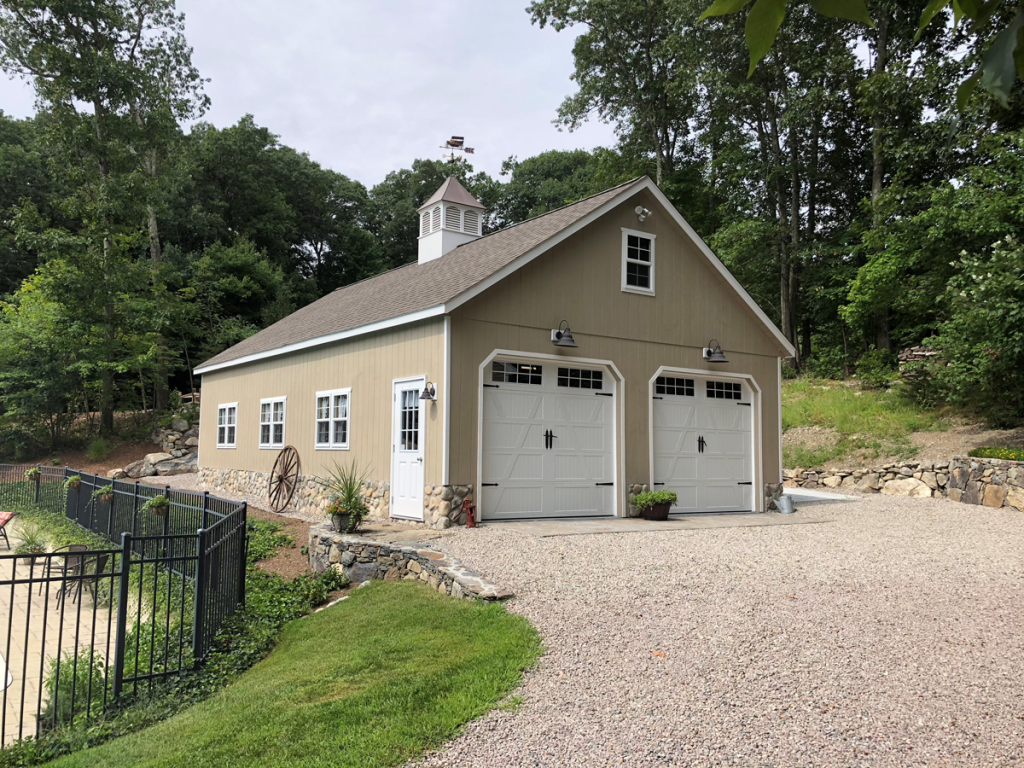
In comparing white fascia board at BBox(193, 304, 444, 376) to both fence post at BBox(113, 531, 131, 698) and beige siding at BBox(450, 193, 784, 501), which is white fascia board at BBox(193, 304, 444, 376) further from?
fence post at BBox(113, 531, 131, 698)

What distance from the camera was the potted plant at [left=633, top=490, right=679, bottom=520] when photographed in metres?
11.5

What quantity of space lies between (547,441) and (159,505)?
544 centimetres

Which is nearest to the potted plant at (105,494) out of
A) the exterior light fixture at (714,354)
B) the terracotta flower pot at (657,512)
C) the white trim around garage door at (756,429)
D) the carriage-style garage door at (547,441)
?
the carriage-style garage door at (547,441)

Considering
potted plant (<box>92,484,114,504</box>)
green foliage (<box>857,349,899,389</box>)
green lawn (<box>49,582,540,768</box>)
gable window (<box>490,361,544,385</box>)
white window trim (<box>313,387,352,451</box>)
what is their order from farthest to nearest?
green foliage (<box>857,349,899,389</box>)
white window trim (<box>313,387,352,451</box>)
potted plant (<box>92,484,114,504</box>)
gable window (<box>490,361,544,385</box>)
green lawn (<box>49,582,540,768</box>)

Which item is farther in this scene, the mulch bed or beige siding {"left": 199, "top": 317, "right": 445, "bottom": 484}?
beige siding {"left": 199, "top": 317, "right": 445, "bottom": 484}

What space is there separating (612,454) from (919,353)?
12.4 m

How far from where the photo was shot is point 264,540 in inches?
432

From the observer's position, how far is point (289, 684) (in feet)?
16.7

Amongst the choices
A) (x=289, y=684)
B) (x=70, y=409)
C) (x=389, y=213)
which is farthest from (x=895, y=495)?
(x=389, y=213)

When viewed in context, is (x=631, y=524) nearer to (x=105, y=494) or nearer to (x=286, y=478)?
(x=286, y=478)

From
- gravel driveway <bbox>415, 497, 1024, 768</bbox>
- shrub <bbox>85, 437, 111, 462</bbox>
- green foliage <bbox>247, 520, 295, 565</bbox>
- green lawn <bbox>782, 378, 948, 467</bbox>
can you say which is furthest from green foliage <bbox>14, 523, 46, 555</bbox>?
green lawn <bbox>782, 378, 948, 467</bbox>

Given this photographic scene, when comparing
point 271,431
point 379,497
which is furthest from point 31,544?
point 271,431

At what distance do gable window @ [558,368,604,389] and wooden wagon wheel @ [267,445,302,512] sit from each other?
5.74 m

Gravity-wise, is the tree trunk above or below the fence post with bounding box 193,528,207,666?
above
